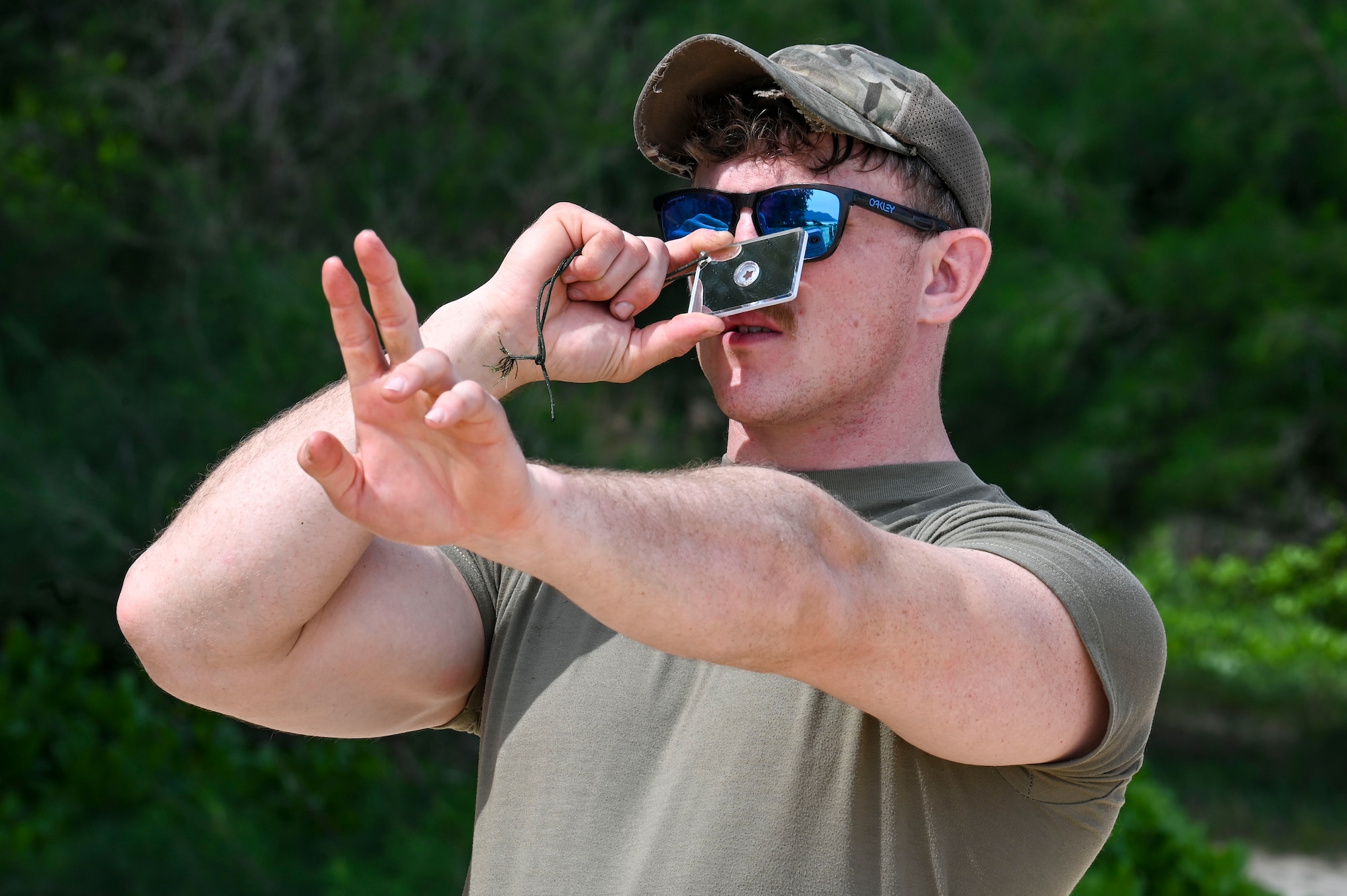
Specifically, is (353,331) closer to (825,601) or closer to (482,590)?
(825,601)

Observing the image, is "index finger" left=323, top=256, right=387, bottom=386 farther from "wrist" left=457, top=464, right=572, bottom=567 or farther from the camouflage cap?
the camouflage cap

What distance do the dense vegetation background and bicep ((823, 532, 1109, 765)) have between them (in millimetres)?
2717

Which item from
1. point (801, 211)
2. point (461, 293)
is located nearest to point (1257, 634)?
point (461, 293)

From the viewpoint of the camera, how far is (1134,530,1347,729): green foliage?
7898 millimetres

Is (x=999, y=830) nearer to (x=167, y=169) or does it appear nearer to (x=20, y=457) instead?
(x=20, y=457)

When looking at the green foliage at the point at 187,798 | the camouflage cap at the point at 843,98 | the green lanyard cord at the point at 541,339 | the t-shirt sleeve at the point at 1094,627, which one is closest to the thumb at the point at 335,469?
the green lanyard cord at the point at 541,339

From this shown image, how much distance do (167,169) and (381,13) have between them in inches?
47.0

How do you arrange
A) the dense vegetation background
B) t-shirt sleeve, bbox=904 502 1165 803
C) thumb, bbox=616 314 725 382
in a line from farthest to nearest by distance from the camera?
1. the dense vegetation background
2. thumb, bbox=616 314 725 382
3. t-shirt sleeve, bbox=904 502 1165 803

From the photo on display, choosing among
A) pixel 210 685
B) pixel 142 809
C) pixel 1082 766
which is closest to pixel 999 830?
pixel 1082 766

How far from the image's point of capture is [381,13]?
5.78 metres

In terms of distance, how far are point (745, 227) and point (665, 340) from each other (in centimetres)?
27

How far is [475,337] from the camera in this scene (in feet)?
5.28

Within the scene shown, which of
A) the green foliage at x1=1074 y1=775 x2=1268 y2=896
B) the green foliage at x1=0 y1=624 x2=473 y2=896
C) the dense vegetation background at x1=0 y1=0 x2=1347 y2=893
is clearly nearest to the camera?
the green foliage at x1=1074 y1=775 x2=1268 y2=896

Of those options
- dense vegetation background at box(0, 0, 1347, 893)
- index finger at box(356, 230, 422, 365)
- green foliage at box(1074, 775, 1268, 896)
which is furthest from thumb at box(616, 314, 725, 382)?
green foliage at box(1074, 775, 1268, 896)
